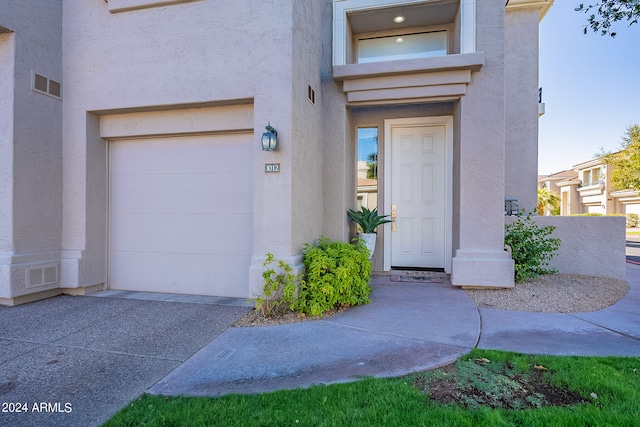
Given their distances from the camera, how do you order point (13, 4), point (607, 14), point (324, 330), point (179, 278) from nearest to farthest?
point (324, 330) < point (607, 14) < point (13, 4) < point (179, 278)

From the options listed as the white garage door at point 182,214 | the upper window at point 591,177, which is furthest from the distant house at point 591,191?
the white garage door at point 182,214

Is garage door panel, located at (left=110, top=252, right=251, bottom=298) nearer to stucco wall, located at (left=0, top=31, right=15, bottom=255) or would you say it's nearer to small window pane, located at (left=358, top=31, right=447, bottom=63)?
stucco wall, located at (left=0, top=31, right=15, bottom=255)

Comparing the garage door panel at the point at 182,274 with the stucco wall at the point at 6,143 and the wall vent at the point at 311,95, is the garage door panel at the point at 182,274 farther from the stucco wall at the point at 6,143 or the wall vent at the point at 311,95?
the wall vent at the point at 311,95

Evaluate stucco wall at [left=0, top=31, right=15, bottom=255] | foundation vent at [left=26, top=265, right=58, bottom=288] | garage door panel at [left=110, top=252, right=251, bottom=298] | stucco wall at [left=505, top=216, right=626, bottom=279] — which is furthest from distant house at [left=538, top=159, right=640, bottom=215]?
stucco wall at [left=0, top=31, right=15, bottom=255]

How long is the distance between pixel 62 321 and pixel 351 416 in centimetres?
376

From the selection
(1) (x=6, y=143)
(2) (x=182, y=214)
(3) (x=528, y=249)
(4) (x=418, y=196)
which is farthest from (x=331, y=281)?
(1) (x=6, y=143)

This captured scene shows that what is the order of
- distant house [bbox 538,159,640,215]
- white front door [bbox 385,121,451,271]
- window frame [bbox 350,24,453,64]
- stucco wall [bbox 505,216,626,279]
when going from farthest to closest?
distant house [bbox 538,159,640,215] < white front door [bbox 385,121,451,271] < window frame [bbox 350,24,453,64] < stucco wall [bbox 505,216,626,279]

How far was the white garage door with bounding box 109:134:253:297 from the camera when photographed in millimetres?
4957

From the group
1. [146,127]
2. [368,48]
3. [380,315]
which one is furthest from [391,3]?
[380,315]

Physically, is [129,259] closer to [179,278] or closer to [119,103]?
[179,278]

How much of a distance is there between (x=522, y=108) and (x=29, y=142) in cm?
917

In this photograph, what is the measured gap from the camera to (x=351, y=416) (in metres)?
2.03

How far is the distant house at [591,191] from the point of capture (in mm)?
26391

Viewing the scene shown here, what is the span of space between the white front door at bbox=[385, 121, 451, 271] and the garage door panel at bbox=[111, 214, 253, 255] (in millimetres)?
2863
